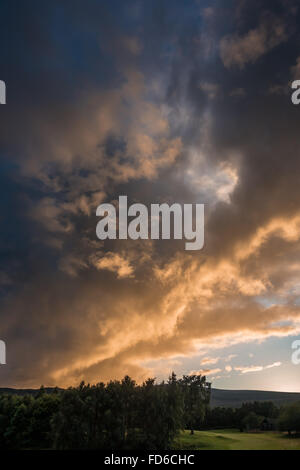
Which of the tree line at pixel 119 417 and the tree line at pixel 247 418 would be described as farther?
the tree line at pixel 247 418

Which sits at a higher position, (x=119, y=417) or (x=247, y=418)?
(x=119, y=417)

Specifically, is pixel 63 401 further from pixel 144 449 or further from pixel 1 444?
pixel 1 444

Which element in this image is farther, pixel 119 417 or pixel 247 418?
pixel 247 418

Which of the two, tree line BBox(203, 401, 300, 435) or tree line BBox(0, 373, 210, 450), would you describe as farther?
tree line BBox(203, 401, 300, 435)

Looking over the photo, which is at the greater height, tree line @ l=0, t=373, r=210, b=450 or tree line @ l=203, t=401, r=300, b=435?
tree line @ l=0, t=373, r=210, b=450

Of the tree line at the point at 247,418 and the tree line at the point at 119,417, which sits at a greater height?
the tree line at the point at 119,417
